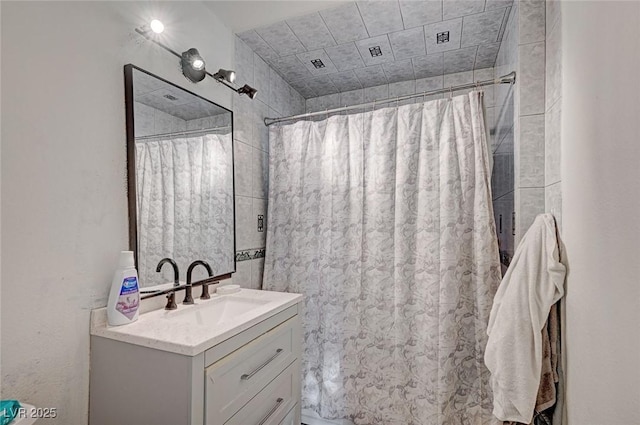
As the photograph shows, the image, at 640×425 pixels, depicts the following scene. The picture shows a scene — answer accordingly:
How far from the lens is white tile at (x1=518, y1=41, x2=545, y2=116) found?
56.1 inches

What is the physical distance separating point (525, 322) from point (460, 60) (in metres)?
1.86

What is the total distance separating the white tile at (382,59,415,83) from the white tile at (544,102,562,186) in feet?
3.80

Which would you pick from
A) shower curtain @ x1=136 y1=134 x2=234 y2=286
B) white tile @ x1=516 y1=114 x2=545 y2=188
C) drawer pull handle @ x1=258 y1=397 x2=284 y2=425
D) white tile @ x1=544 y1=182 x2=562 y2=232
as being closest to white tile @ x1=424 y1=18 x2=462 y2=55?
white tile @ x1=516 y1=114 x2=545 y2=188

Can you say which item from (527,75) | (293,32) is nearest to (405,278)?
(527,75)

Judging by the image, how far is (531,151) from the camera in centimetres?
143

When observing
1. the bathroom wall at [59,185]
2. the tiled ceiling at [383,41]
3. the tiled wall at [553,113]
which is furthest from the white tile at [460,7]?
the bathroom wall at [59,185]

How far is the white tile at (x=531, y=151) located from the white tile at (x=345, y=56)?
1.17 metres

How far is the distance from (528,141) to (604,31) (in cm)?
66

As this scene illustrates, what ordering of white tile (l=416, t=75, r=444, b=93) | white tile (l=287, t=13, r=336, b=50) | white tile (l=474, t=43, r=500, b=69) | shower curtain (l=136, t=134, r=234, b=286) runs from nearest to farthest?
shower curtain (l=136, t=134, r=234, b=286) < white tile (l=287, t=13, r=336, b=50) < white tile (l=474, t=43, r=500, b=69) < white tile (l=416, t=75, r=444, b=93)

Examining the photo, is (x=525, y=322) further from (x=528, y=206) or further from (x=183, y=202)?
(x=183, y=202)

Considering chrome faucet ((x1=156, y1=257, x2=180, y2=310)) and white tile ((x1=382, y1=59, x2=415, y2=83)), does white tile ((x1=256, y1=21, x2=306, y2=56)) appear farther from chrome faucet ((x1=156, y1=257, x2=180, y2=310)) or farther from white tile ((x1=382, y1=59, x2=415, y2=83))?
chrome faucet ((x1=156, y1=257, x2=180, y2=310))

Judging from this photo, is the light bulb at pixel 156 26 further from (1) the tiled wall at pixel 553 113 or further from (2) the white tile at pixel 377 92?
(2) the white tile at pixel 377 92

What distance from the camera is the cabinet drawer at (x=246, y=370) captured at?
38.7 inches

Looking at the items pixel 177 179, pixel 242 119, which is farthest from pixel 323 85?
pixel 177 179
